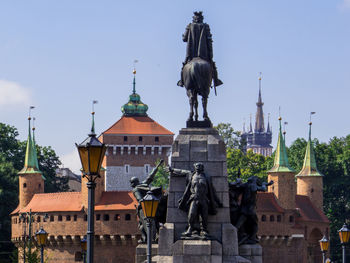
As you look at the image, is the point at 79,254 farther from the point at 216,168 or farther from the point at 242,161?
the point at 216,168

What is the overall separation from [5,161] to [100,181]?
999 cm

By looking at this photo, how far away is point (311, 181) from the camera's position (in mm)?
101438

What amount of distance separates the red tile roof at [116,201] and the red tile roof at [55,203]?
5.76 feet

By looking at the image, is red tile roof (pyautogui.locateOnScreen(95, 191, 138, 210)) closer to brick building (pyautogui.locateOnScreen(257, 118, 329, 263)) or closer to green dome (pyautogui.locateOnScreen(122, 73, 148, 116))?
brick building (pyautogui.locateOnScreen(257, 118, 329, 263))

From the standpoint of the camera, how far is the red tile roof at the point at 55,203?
90.8 m

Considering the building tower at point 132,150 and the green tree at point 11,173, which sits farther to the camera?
the building tower at point 132,150

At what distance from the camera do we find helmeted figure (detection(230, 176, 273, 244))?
31781 millimetres

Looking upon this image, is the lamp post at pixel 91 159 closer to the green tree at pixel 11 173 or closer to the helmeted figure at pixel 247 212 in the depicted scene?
the helmeted figure at pixel 247 212

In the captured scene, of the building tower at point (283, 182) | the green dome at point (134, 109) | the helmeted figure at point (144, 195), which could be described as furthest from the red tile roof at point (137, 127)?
the helmeted figure at point (144, 195)

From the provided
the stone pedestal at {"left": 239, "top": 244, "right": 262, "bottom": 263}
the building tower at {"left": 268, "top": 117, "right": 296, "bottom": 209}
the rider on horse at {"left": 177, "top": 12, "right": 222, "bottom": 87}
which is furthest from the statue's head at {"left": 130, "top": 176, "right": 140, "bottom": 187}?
the building tower at {"left": 268, "top": 117, "right": 296, "bottom": 209}

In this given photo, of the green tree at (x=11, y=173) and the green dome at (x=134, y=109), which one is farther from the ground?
the green dome at (x=134, y=109)

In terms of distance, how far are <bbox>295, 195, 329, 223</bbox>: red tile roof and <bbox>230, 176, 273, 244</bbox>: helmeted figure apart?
65099 millimetres

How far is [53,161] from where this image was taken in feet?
355

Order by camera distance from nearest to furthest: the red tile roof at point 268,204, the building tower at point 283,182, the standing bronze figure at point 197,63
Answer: the standing bronze figure at point 197,63 < the red tile roof at point 268,204 < the building tower at point 283,182
